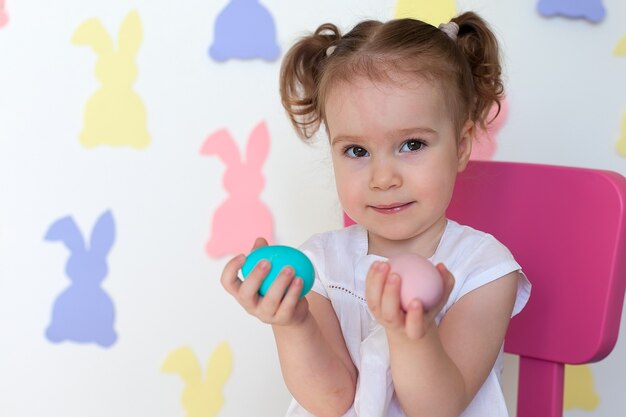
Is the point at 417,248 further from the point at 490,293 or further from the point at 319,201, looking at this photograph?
the point at 319,201

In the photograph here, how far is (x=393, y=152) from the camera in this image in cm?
97

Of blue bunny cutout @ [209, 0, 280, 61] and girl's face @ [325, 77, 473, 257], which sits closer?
girl's face @ [325, 77, 473, 257]

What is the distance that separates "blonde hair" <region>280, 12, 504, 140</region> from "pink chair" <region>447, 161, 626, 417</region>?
97 mm

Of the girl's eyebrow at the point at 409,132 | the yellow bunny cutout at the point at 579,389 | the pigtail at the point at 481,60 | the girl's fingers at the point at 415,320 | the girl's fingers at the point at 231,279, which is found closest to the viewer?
the girl's fingers at the point at 415,320

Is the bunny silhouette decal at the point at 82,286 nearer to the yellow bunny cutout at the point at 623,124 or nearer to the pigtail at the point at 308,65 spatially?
the pigtail at the point at 308,65

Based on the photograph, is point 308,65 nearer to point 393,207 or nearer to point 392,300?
point 393,207

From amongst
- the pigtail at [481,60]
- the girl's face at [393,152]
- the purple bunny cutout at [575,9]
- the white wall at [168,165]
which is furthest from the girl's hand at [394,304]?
the purple bunny cutout at [575,9]

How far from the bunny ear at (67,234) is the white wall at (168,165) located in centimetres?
1

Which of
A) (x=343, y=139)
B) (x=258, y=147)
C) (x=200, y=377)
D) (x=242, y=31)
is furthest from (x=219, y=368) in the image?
(x=343, y=139)

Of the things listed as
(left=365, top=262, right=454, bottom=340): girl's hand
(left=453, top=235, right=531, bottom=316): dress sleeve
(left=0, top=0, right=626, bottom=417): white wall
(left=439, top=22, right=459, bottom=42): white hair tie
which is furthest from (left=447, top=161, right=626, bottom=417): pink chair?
(left=0, top=0, right=626, bottom=417): white wall

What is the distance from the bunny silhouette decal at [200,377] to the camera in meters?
1.49

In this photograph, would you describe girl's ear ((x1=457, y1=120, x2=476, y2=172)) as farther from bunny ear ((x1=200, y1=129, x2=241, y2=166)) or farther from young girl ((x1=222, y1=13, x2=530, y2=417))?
bunny ear ((x1=200, y1=129, x2=241, y2=166))

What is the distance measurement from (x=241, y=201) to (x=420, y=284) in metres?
0.76

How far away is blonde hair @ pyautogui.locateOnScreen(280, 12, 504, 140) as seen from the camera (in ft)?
3.24
